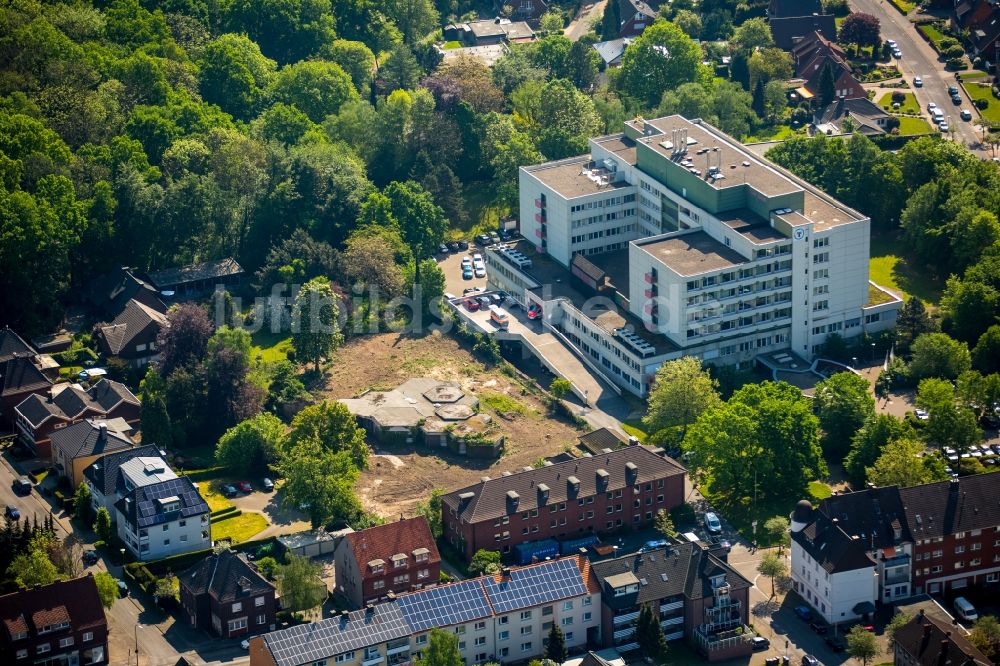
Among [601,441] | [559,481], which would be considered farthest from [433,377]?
[559,481]

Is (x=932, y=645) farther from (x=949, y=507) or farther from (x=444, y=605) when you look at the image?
(x=444, y=605)

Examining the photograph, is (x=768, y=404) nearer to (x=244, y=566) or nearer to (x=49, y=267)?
(x=244, y=566)

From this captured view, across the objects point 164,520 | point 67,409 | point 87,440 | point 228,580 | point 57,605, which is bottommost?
point 67,409

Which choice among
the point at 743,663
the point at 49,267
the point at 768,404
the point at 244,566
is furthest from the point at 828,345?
the point at 49,267

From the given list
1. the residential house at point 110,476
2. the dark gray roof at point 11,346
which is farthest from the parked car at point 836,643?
the dark gray roof at point 11,346

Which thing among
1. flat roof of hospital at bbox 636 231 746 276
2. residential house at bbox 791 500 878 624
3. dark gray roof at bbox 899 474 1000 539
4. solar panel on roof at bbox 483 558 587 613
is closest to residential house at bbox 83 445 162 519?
solar panel on roof at bbox 483 558 587 613

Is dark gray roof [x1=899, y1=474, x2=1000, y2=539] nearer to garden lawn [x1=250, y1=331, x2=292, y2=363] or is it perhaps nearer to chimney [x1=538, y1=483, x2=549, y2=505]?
chimney [x1=538, y1=483, x2=549, y2=505]
